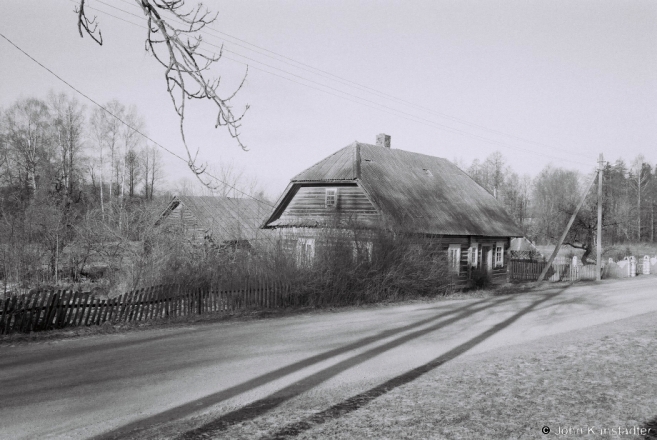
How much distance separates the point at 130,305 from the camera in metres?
→ 13.2

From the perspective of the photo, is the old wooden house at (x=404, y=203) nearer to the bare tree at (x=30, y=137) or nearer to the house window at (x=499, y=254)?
the house window at (x=499, y=254)

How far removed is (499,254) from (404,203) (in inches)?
394

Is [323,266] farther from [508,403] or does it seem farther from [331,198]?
[508,403]

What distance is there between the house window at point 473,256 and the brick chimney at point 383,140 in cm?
862

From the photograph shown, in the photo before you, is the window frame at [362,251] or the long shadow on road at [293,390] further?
the window frame at [362,251]

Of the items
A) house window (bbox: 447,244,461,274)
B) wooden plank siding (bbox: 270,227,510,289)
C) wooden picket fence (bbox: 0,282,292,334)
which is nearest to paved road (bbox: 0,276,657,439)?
wooden picket fence (bbox: 0,282,292,334)

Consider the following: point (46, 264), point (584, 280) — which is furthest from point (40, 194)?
point (584, 280)

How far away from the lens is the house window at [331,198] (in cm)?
2567

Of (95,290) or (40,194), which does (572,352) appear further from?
(40,194)

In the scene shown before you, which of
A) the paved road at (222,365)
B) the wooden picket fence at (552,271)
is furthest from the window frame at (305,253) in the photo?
the wooden picket fence at (552,271)

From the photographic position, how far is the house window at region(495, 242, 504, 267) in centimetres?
3167

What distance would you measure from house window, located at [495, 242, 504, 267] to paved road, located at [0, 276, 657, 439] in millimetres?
15885

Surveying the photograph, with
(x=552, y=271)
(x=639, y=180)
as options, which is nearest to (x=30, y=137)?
(x=552, y=271)

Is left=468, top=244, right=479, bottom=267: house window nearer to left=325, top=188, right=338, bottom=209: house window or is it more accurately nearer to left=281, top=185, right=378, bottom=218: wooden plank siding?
left=281, top=185, right=378, bottom=218: wooden plank siding
